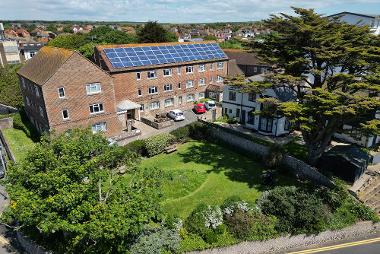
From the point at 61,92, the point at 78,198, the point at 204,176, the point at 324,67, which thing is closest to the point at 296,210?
the point at 204,176

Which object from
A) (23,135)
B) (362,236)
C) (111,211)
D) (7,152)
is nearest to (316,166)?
(362,236)

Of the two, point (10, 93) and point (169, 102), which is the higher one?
point (10, 93)

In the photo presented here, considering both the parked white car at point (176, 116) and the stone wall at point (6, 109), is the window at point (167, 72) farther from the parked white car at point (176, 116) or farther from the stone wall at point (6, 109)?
the stone wall at point (6, 109)

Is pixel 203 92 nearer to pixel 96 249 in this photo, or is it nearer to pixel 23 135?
pixel 23 135

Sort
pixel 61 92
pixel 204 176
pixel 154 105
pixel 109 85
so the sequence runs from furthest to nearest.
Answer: pixel 154 105 < pixel 109 85 < pixel 61 92 < pixel 204 176

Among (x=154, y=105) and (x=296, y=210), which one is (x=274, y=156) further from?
(x=154, y=105)

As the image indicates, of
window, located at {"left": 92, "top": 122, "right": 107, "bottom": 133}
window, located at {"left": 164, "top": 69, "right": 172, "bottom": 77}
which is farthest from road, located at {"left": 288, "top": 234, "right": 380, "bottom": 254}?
window, located at {"left": 164, "top": 69, "right": 172, "bottom": 77}

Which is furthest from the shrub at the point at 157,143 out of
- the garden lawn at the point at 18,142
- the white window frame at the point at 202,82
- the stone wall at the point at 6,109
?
the stone wall at the point at 6,109
